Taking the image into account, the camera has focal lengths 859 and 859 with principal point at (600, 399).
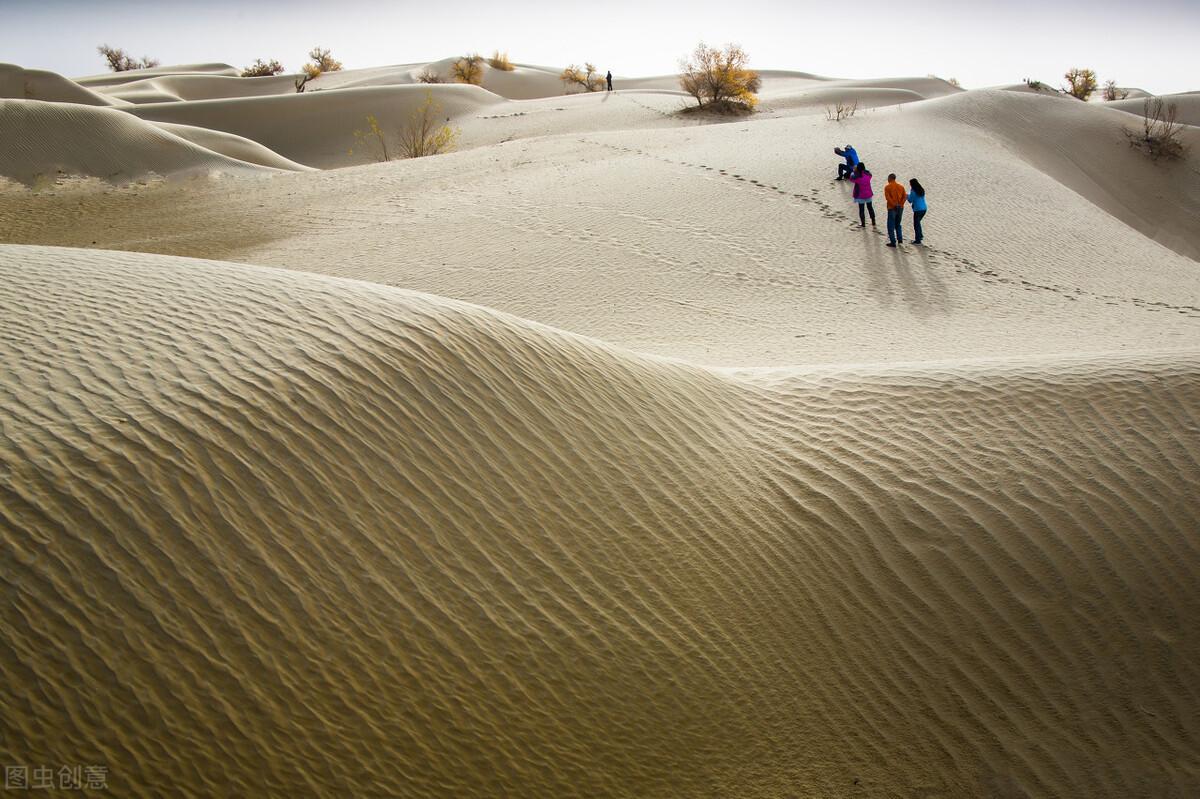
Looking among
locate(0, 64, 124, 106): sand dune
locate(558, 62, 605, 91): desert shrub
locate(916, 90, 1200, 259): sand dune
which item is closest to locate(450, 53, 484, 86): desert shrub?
locate(558, 62, 605, 91): desert shrub

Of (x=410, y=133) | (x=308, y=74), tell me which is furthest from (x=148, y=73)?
(x=410, y=133)

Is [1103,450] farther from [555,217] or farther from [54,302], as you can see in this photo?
[555,217]

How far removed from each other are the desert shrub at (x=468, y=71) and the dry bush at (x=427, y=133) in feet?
36.6

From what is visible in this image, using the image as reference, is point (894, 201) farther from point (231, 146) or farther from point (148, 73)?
point (148, 73)

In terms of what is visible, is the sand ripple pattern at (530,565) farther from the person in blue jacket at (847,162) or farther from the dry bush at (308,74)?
the dry bush at (308,74)

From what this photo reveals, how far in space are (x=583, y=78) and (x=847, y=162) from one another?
33728mm

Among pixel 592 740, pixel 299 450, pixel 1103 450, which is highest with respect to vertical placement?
pixel 299 450

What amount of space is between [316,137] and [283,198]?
16057 mm

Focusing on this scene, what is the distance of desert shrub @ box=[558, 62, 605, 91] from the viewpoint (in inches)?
1833

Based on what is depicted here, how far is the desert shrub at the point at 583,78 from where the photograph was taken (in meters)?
46.6

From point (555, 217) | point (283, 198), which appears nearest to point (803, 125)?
point (555, 217)

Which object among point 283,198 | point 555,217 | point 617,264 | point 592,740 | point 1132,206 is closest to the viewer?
point 592,740

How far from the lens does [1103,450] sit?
5.48 metres

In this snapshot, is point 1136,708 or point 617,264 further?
point 617,264
